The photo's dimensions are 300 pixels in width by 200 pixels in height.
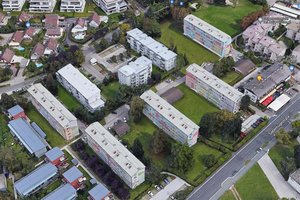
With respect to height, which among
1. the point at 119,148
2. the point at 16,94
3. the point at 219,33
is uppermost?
the point at 219,33

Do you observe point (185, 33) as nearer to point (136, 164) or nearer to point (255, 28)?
point (255, 28)

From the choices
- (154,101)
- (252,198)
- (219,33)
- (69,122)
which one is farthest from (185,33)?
(252,198)

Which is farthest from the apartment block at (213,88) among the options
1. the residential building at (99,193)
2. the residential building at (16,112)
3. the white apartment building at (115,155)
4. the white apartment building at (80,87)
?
the residential building at (16,112)

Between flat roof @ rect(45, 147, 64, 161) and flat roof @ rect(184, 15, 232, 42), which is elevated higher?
flat roof @ rect(184, 15, 232, 42)

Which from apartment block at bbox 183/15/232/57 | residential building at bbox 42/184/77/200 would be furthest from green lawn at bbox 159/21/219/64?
residential building at bbox 42/184/77/200

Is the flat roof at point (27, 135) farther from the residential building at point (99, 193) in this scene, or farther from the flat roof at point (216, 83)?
the flat roof at point (216, 83)

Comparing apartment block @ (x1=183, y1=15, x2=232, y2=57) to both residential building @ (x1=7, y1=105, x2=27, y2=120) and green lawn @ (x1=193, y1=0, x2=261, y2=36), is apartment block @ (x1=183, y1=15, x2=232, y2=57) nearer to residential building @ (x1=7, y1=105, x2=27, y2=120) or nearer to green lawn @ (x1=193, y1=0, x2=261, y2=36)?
green lawn @ (x1=193, y1=0, x2=261, y2=36)

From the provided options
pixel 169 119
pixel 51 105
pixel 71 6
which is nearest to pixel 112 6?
pixel 71 6

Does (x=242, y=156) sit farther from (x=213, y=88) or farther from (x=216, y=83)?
(x=216, y=83)
